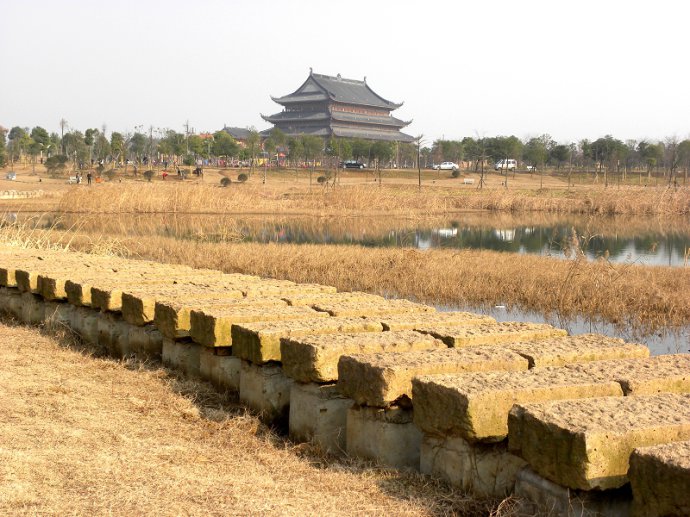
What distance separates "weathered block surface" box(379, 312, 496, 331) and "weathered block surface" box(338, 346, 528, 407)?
36.1 inches

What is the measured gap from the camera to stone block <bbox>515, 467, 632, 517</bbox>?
329 centimetres

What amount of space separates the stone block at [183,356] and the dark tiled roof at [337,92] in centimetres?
6724

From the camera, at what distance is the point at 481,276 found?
550 inches

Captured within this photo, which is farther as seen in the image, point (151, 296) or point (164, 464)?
point (151, 296)

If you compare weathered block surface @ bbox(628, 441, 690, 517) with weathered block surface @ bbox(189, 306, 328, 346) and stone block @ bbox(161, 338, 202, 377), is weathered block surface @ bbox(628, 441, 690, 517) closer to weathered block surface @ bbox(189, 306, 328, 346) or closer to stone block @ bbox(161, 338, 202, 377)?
weathered block surface @ bbox(189, 306, 328, 346)

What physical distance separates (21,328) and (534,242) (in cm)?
1815

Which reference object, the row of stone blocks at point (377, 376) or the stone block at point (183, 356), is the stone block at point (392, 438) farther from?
the stone block at point (183, 356)

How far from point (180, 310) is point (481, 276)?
8883 millimetres

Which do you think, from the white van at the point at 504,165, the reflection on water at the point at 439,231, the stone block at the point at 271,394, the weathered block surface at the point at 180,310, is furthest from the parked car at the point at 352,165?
the stone block at the point at 271,394

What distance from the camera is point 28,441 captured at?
4336 mm

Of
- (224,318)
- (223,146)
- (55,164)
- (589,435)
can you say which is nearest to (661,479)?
(589,435)

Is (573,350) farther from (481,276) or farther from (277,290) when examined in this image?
(481,276)

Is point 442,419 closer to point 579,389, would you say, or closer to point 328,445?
point 579,389

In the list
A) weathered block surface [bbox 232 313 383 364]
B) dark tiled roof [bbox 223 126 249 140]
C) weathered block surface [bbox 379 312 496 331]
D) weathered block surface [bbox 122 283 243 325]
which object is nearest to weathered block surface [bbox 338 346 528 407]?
weathered block surface [bbox 232 313 383 364]
